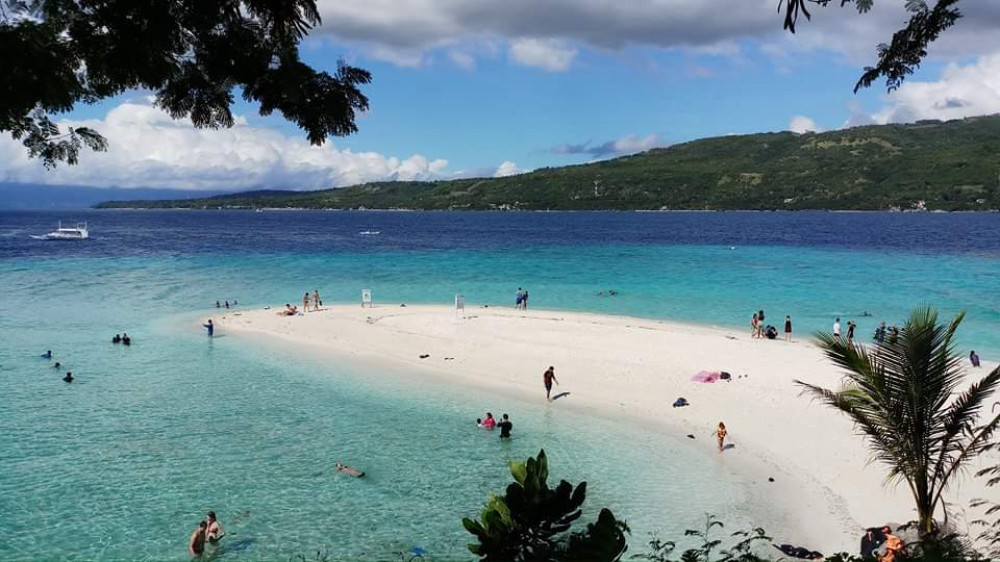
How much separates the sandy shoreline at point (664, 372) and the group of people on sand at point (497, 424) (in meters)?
3.33

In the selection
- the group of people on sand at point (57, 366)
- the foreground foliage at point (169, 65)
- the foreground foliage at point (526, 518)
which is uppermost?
Result: the foreground foliage at point (169, 65)

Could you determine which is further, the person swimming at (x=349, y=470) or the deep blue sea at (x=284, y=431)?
the person swimming at (x=349, y=470)

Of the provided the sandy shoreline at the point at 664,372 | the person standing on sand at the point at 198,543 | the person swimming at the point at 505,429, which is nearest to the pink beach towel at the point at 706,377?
the sandy shoreline at the point at 664,372

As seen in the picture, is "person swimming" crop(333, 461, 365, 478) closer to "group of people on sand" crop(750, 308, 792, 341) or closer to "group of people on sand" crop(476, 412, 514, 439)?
"group of people on sand" crop(476, 412, 514, 439)

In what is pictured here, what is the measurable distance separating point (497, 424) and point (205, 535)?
9.79m

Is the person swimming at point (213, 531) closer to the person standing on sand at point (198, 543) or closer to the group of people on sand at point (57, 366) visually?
the person standing on sand at point (198, 543)

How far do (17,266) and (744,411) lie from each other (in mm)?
77606

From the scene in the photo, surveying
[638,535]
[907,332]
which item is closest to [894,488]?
[638,535]

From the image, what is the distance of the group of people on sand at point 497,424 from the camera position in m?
20.1

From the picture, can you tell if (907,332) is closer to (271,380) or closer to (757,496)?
(757,496)

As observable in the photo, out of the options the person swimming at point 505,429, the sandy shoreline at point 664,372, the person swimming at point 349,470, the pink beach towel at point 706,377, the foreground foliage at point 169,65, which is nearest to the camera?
the foreground foliage at point 169,65

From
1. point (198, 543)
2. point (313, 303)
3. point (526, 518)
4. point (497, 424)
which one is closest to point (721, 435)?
point (497, 424)

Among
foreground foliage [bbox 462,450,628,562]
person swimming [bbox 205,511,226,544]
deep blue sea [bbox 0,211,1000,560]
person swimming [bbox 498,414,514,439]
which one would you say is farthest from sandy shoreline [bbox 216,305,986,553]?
person swimming [bbox 205,511,226,544]

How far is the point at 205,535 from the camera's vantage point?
13688 mm
